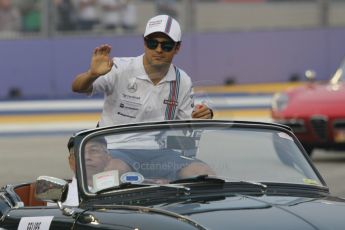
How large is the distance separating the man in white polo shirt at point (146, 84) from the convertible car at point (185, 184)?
815 millimetres

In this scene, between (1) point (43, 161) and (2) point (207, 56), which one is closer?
(1) point (43, 161)

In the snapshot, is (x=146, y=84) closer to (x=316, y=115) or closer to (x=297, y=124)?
(x=316, y=115)

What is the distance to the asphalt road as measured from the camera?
12856 mm

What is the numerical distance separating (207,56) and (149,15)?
143 centimetres

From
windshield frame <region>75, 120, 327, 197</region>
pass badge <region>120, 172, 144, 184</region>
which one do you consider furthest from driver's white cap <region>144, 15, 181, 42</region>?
pass badge <region>120, 172, 144, 184</region>

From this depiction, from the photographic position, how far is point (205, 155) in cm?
619

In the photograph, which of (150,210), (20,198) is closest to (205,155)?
(150,210)

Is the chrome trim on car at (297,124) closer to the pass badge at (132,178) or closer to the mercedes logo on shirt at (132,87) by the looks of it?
the mercedes logo on shirt at (132,87)

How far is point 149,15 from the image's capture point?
19.4 m

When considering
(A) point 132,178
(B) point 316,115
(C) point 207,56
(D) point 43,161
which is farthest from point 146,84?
(C) point 207,56

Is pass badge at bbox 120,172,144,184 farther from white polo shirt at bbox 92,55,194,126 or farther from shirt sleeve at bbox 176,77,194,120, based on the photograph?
shirt sleeve at bbox 176,77,194,120

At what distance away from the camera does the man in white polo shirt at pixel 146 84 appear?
281 inches

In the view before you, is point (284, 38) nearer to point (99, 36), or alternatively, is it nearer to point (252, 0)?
point (252, 0)

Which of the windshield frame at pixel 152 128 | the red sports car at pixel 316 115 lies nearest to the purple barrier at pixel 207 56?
the red sports car at pixel 316 115
